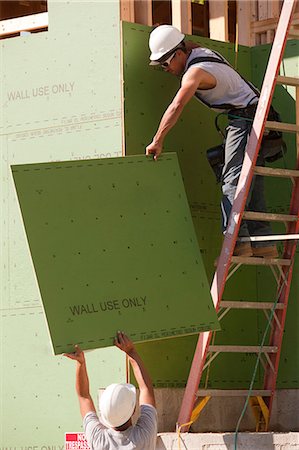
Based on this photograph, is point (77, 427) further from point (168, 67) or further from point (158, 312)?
point (168, 67)

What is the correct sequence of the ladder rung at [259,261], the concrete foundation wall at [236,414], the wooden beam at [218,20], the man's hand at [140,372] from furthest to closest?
1. the wooden beam at [218,20]
2. the concrete foundation wall at [236,414]
3. the ladder rung at [259,261]
4. the man's hand at [140,372]

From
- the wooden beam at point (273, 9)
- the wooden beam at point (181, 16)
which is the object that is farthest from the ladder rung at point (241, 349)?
the wooden beam at point (273, 9)

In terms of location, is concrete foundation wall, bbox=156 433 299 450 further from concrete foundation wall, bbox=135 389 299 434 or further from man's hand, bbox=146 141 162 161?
man's hand, bbox=146 141 162 161

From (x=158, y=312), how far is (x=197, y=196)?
190cm

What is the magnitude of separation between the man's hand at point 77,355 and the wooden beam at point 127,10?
2806 millimetres

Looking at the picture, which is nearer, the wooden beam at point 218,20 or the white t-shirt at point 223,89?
the white t-shirt at point 223,89

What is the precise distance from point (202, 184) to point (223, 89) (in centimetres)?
97

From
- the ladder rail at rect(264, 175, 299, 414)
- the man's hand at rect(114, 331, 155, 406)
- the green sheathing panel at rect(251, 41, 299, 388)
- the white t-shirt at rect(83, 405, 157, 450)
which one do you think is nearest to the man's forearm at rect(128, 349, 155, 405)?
the man's hand at rect(114, 331, 155, 406)

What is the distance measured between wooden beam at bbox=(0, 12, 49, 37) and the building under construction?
1 centimetres

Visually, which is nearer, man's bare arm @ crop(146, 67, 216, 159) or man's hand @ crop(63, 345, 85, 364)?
man's hand @ crop(63, 345, 85, 364)

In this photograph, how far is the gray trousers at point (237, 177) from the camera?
26.2 feet

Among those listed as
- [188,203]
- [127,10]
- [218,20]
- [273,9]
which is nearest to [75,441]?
[188,203]

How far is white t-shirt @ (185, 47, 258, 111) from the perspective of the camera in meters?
7.92

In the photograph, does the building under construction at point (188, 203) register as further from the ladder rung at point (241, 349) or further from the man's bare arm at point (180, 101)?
the man's bare arm at point (180, 101)
